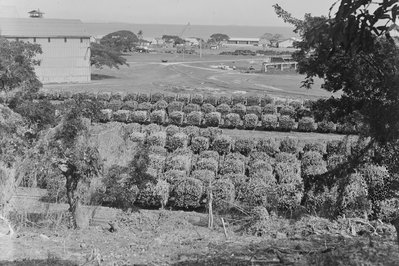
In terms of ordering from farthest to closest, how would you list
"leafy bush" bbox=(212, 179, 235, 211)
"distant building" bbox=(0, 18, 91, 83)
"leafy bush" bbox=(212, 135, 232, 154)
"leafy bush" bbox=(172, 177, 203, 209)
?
"distant building" bbox=(0, 18, 91, 83) → "leafy bush" bbox=(212, 135, 232, 154) → "leafy bush" bbox=(172, 177, 203, 209) → "leafy bush" bbox=(212, 179, 235, 211)

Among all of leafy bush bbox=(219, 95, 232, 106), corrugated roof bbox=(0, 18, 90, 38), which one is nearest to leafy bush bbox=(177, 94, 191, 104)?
leafy bush bbox=(219, 95, 232, 106)

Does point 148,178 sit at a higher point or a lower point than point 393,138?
A: lower

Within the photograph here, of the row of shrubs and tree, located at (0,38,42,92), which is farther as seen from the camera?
tree, located at (0,38,42,92)

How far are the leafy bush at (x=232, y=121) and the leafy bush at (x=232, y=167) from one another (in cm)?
1047

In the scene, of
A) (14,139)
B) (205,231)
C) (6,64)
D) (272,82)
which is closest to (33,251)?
(205,231)

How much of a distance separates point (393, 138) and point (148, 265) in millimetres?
3184

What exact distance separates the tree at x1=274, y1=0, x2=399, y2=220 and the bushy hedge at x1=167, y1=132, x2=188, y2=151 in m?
13.2

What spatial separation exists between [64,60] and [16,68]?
31143mm

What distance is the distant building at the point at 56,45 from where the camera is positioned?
146 feet

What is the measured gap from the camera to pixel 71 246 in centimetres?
759

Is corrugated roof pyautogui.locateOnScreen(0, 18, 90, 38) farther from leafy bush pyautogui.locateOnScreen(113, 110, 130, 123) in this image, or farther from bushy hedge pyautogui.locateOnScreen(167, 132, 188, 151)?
bushy hedge pyautogui.locateOnScreen(167, 132, 188, 151)

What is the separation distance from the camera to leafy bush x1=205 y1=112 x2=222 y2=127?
2589 centimetres

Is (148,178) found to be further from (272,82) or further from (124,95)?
(272,82)

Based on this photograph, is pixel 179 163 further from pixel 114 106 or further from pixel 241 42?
pixel 241 42
